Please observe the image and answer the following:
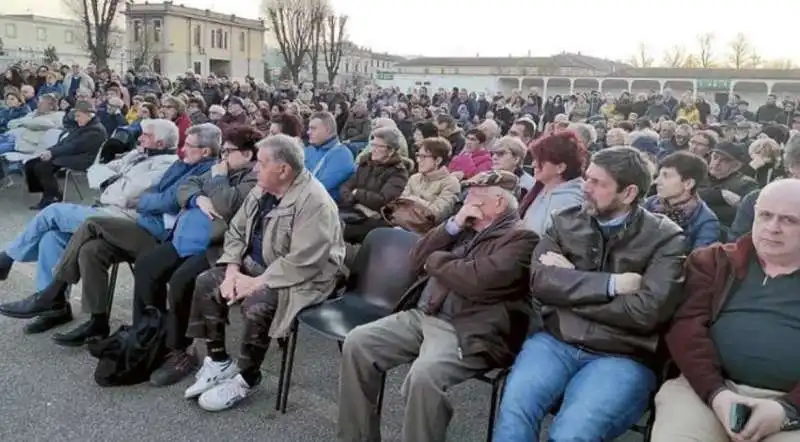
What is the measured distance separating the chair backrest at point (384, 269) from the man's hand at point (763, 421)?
187 cm

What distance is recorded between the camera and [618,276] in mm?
2789

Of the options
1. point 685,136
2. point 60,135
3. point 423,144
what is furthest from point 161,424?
point 685,136

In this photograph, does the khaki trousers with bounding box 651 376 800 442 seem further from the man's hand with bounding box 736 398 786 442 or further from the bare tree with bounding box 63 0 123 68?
the bare tree with bounding box 63 0 123 68

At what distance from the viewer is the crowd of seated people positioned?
2641 millimetres

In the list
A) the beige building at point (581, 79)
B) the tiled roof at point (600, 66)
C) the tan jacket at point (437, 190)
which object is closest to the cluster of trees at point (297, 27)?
the beige building at point (581, 79)

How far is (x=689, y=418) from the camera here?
100 inches

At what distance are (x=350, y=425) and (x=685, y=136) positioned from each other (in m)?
7.03

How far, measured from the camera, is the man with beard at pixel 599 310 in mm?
2688

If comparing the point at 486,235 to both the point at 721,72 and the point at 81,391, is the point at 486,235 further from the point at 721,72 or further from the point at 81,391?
the point at 721,72

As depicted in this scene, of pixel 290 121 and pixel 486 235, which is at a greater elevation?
pixel 290 121

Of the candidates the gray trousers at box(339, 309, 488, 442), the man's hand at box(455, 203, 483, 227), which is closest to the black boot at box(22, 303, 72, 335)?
the gray trousers at box(339, 309, 488, 442)

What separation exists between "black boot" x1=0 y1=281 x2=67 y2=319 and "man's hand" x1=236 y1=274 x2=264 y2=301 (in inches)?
61.8

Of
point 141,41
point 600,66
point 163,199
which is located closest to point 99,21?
point 141,41

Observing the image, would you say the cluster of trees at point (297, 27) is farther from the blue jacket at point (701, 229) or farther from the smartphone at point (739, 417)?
the smartphone at point (739, 417)
